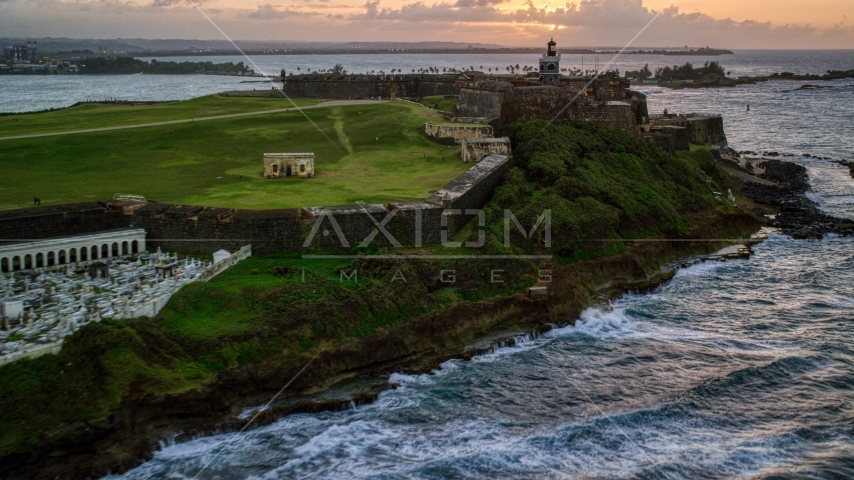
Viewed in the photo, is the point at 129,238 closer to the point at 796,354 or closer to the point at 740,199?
the point at 796,354

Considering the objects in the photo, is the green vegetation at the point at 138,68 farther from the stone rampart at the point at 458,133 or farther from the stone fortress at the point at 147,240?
the stone fortress at the point at 147,240

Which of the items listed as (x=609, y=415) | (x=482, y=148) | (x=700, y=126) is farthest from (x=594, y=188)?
(x=700, y=126)

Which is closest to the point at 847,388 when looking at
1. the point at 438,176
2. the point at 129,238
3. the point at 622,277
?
the point at 622,277

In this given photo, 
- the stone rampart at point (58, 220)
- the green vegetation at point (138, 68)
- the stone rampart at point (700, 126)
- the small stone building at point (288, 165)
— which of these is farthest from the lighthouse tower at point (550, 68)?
the green vegetation at point (138, 68)

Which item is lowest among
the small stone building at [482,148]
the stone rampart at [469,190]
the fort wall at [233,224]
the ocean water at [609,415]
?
the ocean water at [609,415]

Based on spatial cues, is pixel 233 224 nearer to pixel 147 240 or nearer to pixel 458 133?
pixel 147 240

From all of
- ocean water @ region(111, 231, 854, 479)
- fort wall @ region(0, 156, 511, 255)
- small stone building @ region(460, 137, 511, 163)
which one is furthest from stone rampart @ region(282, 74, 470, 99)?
ocean water @ region(111, 231, 854, 479)
